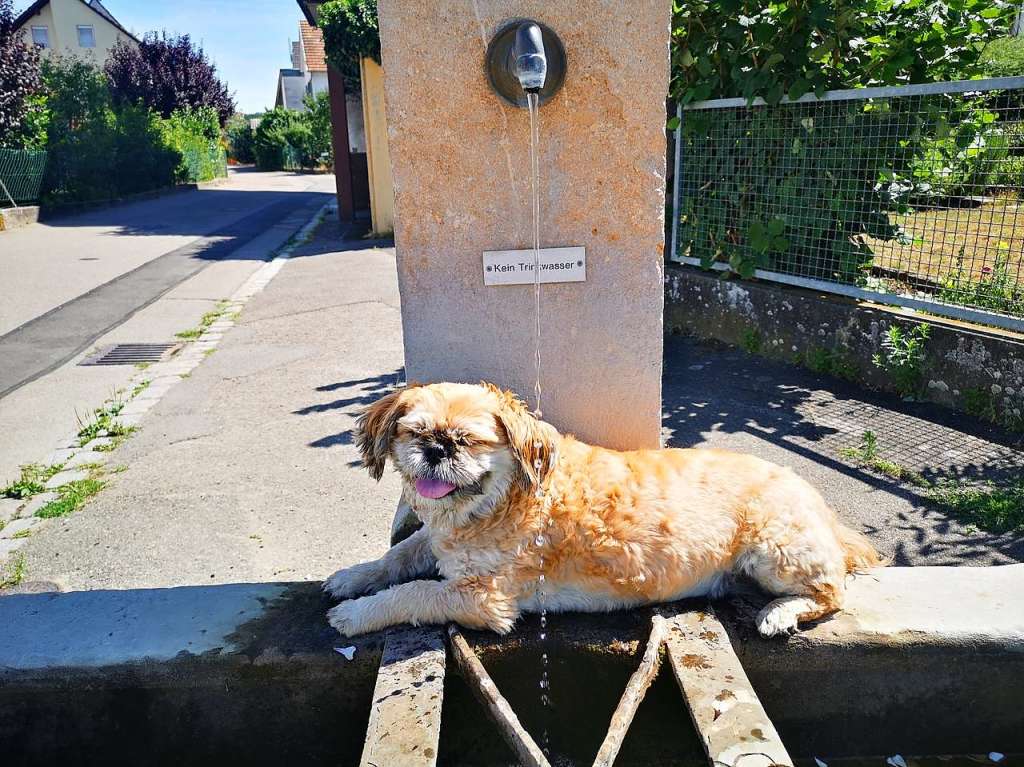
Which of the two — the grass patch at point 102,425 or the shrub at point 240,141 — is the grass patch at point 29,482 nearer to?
the grass patch at point 102,425

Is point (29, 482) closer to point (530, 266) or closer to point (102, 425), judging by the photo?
point (102, 425)

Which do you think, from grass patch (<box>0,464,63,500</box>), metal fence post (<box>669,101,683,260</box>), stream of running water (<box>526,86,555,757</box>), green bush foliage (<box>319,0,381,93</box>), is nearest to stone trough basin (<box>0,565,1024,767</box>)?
stream of running water (<box>526,86,555,757</box>)

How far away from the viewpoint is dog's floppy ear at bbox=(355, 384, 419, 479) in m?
2.81

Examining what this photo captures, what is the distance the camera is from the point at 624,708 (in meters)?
2.62

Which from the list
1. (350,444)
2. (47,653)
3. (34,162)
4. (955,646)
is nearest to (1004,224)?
(955,646)

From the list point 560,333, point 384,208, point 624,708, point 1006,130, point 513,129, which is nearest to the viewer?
point 624,708

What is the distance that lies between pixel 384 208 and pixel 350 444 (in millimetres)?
12822

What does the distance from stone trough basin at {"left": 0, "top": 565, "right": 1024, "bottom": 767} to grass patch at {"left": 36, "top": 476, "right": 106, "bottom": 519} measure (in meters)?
2.03

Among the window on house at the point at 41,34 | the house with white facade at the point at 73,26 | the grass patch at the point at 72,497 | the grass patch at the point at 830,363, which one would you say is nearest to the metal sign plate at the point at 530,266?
the grass patch at the point at 72,497

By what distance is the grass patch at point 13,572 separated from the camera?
4.22m

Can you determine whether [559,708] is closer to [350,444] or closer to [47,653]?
[47,653]

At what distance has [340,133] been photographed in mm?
20672

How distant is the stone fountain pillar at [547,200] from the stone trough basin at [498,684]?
47.2 inches

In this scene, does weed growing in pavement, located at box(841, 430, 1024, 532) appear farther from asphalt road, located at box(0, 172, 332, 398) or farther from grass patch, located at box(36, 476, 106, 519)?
asphalt road, located at box(0, 172, 332, 398)
